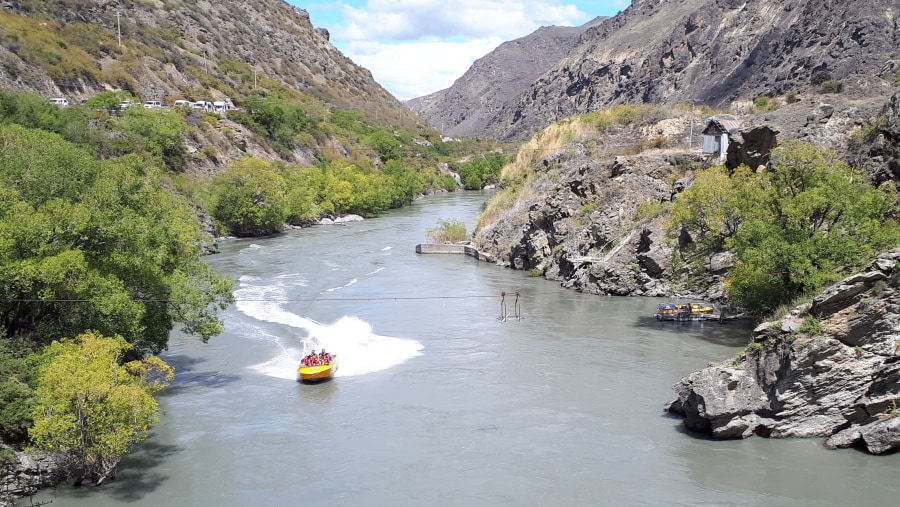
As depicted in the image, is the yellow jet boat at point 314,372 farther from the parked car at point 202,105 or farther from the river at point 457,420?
the parked car at point 202,105

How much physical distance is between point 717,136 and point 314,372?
35131mm

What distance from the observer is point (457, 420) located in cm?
2533

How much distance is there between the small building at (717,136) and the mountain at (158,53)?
80.5 metres

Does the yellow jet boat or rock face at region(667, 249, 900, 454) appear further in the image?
the yellow jet boat

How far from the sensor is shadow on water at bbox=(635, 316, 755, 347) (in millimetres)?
34094

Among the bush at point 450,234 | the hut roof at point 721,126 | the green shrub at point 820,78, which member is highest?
the green shrub at point 820,78

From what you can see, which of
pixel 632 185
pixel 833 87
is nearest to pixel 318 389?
pixel 632 185

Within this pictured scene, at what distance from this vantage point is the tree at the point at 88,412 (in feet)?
61.8

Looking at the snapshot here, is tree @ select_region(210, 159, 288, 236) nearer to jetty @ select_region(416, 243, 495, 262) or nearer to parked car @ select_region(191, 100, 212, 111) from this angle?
jetty @ select_region(416, 243, 495, 262)

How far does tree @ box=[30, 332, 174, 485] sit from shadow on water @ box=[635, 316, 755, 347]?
2470cm

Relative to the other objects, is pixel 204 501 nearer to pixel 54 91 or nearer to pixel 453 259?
pixel 453 259

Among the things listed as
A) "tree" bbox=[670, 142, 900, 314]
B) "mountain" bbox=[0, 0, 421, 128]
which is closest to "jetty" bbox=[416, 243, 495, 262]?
"tree" bbox=[670, 142, 900, 314]

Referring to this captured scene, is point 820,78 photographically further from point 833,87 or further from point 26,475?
point 26,475

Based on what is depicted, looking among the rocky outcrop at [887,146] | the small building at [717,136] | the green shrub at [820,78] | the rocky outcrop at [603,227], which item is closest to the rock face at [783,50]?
the green shrub at [820,78]
